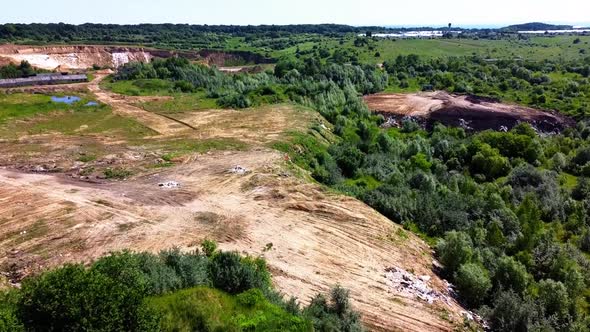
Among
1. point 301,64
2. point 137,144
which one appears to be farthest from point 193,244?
point 301,64

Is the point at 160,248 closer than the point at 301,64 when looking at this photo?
Yes

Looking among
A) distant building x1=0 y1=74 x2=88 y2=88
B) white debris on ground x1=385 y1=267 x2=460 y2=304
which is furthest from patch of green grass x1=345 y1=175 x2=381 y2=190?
distant building x1=0 y1=74 x2=88 y2=88

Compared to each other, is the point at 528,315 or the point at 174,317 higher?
the point at 174,317

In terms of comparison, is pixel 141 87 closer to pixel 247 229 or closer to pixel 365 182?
pixel 365 182

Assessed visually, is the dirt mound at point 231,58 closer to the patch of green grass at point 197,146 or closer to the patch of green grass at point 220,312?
the patch of green grass at point 197,146

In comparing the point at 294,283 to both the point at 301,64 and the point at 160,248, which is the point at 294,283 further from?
the point at 301,64

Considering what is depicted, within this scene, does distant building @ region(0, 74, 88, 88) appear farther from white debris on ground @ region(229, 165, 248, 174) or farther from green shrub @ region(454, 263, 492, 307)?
green shrub @ region(454, 263, 492, 307)

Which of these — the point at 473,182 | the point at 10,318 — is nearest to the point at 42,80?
the point at 473,182
